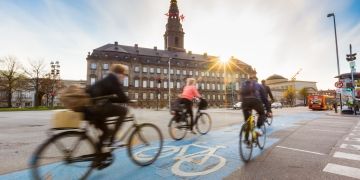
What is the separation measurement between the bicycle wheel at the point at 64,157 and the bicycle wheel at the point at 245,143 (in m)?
2.94

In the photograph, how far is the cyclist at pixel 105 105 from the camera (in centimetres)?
371

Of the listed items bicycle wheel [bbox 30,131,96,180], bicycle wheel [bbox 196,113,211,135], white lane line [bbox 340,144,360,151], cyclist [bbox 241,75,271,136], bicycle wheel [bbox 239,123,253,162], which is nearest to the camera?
bicycle wheel [bbox 30,131,96,180]

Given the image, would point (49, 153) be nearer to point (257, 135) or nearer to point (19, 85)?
point (257, 135)

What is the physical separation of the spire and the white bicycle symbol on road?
78.0 meters

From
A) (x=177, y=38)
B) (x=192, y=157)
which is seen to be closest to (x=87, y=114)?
(x=192, y=157)

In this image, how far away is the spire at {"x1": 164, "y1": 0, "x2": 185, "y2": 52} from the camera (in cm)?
8000

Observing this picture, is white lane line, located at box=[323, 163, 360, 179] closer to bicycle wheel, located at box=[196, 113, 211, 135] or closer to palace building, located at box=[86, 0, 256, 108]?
bicycle wheel, located at box=[196, 113, 211, 135]

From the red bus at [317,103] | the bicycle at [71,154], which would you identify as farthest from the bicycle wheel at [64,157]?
the red bus at [317,103]

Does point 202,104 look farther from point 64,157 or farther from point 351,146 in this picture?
point 64,157

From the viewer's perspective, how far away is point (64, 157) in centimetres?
328

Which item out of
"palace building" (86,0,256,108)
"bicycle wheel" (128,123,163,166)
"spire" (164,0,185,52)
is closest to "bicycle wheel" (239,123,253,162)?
"bicycle wheel" (128,123,163,166)

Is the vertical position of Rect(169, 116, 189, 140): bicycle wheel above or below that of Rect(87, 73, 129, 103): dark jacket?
below

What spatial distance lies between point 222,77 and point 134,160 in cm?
8735

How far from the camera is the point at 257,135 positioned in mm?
5543
